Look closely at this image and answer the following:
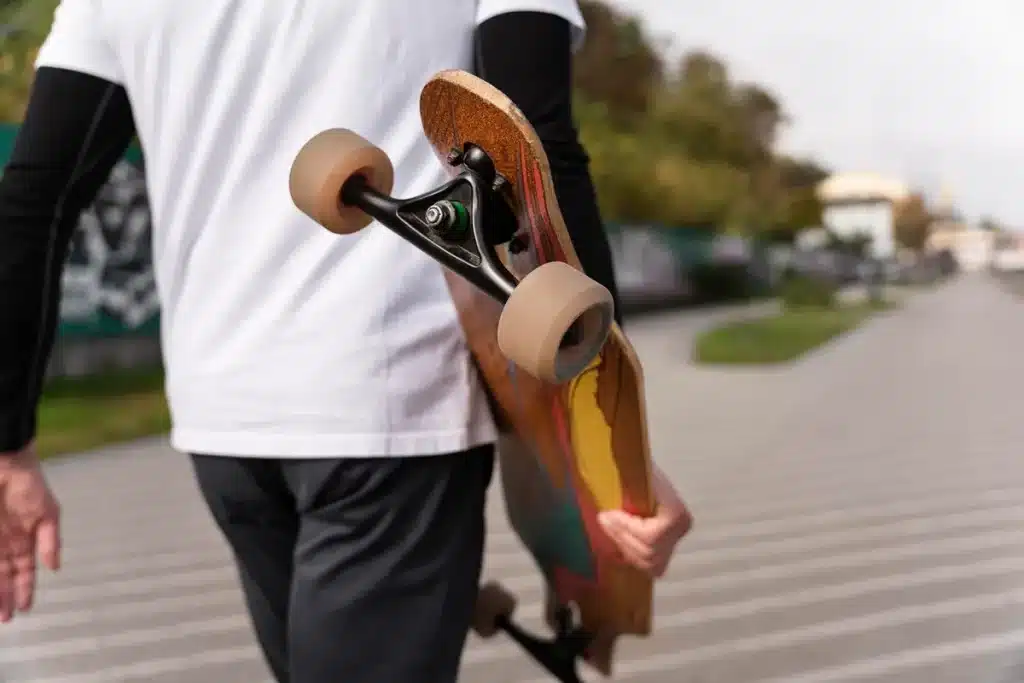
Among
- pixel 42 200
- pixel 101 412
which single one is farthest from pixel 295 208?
pixel 101 412

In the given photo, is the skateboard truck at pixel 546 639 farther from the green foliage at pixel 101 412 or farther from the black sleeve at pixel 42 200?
the green foliage at pixel 101 412

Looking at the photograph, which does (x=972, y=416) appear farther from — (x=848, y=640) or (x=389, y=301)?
(x=389, y=301)

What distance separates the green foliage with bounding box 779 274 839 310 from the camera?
482 inches

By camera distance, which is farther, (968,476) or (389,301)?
(968,476)

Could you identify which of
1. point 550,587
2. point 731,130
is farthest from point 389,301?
point 731,130

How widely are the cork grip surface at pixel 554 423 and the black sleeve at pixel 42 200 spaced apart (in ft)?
1.11

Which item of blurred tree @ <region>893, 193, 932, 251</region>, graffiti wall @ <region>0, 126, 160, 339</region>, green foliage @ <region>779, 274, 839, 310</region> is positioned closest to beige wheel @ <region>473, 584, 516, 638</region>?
graffiti wall @ <region>0, 126, 160, 339</region>

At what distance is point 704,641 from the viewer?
7.32 feet

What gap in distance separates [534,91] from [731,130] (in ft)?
35.9

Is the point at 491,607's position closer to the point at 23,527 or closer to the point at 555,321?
the point at 23,527

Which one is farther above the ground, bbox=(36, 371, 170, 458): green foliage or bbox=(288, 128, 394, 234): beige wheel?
bbox=(288, 128, 394, 234): beige wheel

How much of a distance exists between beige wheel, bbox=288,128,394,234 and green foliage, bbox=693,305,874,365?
7.17 metres

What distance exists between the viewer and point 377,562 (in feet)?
2.69

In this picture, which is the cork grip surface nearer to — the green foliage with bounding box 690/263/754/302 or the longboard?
the longboard
